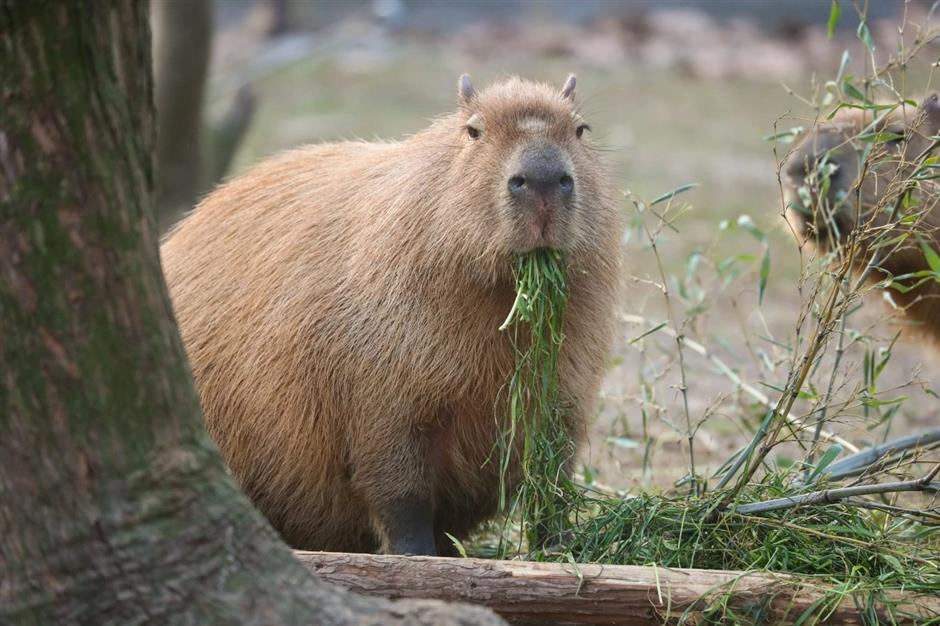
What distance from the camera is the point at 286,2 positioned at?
14.1 meters

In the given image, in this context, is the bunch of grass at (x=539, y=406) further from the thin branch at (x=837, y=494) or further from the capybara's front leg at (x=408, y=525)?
the thin branch at (x=837, y=494)

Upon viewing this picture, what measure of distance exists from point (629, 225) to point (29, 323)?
319 cm

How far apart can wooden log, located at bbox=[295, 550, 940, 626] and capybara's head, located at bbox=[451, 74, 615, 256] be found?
3.08 feet

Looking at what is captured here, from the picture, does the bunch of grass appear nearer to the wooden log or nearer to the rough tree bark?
the wooden log

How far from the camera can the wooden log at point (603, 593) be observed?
289 cm

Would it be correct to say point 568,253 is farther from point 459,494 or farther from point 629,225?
point 629,225

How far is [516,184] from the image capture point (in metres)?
3.31

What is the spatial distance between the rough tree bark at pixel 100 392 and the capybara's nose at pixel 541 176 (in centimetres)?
127

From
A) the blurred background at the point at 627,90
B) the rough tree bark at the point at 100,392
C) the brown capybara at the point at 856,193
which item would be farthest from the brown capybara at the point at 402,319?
the blurred background at the point at 627,90

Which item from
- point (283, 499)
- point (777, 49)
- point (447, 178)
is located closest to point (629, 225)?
point (447, 178)

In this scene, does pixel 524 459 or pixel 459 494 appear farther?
pixel 459 494

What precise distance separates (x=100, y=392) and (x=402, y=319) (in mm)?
1514

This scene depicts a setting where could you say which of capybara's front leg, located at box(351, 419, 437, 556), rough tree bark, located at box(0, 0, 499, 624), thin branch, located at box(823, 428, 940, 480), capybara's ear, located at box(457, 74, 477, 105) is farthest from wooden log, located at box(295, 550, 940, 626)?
capybara's ear, located at box(457, 74, 477, 105)

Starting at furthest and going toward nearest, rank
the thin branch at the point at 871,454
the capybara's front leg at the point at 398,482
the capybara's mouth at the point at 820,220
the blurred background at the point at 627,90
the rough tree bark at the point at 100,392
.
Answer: the blurred background at the point at 627,90 → the capybara's mouth at the point at 820,220 → the thin branch at the point at 871,454 → the capybara's front leg at the point at 398,482 → the rough tree bark at the point at 100,392
